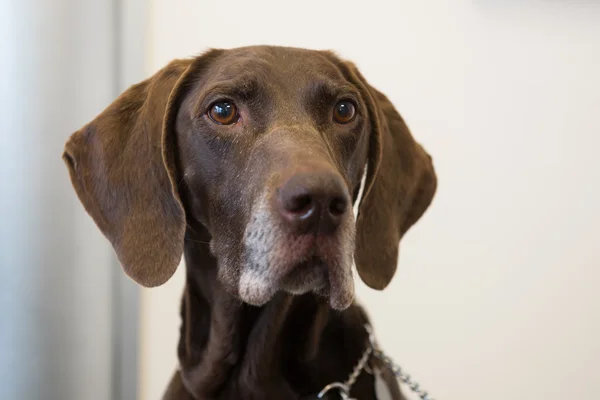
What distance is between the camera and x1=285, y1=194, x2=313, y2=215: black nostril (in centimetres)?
96

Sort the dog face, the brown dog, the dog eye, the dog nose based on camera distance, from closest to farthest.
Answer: the dog nose → the dog face → the brown dog → the dog eye

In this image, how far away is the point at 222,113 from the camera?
1240 mm

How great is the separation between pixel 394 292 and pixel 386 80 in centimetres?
85

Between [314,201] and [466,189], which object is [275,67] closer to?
[314,201]

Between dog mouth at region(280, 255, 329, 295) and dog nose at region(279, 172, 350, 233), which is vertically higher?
dog nose at region(279, 172, 350, 233)

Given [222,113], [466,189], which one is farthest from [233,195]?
[466,189]

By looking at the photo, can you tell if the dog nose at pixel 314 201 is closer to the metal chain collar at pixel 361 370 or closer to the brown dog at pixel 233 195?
the brown dog at pixel 233 195

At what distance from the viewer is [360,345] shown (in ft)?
4.42

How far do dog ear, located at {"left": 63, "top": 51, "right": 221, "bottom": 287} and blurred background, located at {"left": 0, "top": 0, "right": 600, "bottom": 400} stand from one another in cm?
67

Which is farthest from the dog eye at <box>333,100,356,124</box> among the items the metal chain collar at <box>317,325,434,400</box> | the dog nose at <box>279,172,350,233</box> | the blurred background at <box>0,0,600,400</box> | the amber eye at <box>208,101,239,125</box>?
the blurred background at <box>0,0,600,400</box>

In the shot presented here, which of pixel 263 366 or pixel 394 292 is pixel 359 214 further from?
pixel 394 292

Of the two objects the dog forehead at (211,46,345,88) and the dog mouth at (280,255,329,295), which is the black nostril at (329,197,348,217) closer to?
the dog mouth at (280,255,329,295)

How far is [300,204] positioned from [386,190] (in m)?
0.50

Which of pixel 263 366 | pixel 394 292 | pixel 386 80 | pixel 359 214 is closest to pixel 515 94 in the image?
pixel 386 80
